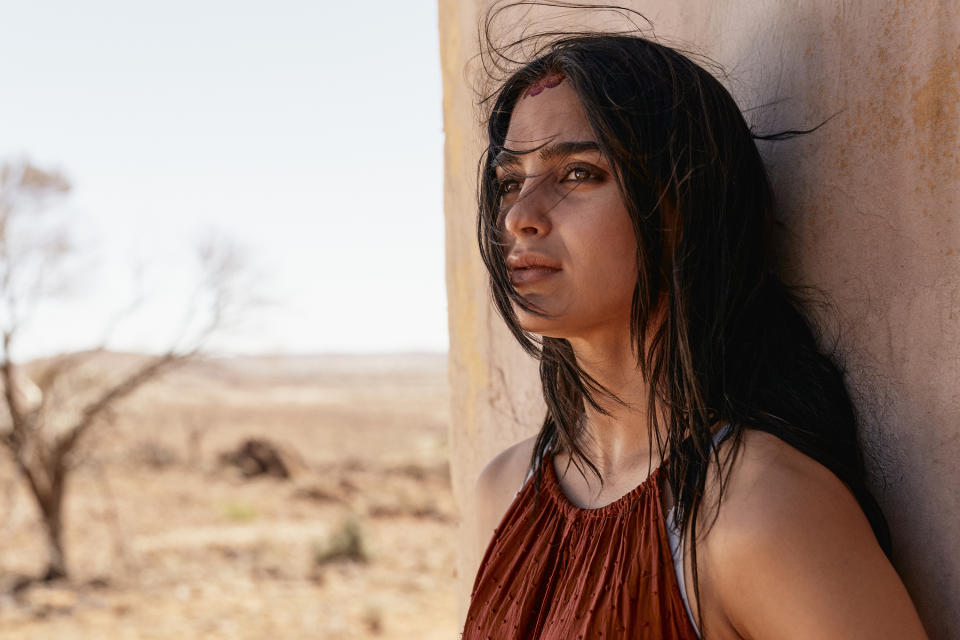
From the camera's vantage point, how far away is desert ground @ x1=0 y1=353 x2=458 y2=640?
27.2ft

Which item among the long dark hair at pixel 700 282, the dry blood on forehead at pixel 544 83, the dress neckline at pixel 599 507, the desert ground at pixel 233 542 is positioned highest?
the dry blood on forehead at pixel 544 83

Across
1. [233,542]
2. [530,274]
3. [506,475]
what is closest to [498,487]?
[506,475]

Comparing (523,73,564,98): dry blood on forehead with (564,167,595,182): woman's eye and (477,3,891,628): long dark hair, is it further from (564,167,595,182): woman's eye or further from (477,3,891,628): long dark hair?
(564,167,595,182): woman's eye

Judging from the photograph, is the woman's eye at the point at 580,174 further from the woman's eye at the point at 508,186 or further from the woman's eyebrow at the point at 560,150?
the woman's eye at the point at 508,186

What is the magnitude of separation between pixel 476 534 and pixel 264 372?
191ft

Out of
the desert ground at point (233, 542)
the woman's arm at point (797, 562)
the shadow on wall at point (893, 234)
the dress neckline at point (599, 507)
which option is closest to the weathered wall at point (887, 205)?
the shadow on wall at point (893, 234)

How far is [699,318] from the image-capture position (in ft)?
3.69

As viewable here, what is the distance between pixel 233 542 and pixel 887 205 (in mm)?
11956

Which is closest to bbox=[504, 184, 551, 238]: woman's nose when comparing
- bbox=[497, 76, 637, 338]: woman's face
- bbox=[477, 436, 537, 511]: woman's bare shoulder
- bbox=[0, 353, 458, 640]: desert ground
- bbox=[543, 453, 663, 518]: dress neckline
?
bbox=[497, 76, 637, 338]: woman's face

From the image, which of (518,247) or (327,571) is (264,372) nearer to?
(327,571)

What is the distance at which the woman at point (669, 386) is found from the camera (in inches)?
37.2

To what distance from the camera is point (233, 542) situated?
12.0 metres

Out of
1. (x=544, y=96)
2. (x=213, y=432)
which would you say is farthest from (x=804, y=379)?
(x=213, y=432)

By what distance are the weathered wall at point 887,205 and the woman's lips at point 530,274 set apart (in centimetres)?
35
